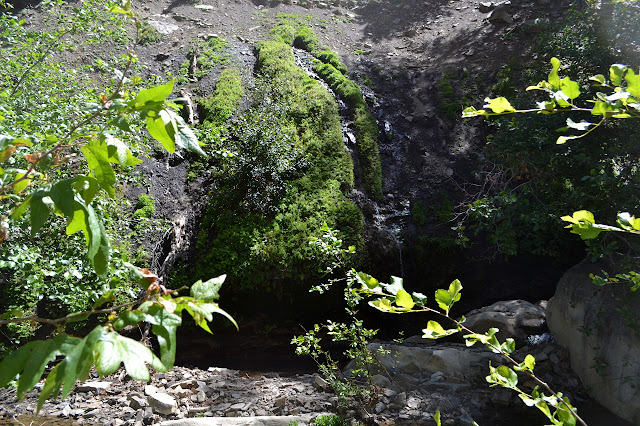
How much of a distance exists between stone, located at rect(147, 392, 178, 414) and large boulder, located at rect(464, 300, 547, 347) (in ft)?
14.8

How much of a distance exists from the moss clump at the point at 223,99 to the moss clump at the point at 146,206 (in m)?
2.27

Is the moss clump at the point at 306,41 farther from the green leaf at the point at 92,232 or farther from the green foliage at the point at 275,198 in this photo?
the green leaf at the point at 92,232

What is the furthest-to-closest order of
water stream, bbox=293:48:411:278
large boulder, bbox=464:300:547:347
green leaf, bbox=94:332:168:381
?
water stream, bbox=293:48:411:278
large boulder, bbox=464:300:547:347
green leaf, bbox=94:332:168:381

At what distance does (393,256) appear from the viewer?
8.14 m

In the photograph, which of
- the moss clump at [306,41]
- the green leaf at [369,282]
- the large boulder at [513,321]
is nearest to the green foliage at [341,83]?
the moss clump at [306,41]

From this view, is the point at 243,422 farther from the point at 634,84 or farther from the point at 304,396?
the point at 634,84

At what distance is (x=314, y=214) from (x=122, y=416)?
14.5 feet

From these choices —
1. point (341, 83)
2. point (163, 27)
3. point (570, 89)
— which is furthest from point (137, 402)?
point (163, 27)

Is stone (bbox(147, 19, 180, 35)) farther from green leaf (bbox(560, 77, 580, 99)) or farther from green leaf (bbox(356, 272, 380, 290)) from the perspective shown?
green leaf (bbox(560, 77, 580, 99))

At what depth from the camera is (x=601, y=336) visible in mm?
5422

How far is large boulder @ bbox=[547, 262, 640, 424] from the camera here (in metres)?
4.93

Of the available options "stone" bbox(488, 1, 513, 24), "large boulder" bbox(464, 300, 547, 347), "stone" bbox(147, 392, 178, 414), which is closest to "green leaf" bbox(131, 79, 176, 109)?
"stone" bbox(147, 392, 178, 414)

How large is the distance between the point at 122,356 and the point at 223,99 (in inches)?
392

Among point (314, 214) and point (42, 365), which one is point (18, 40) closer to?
point (314, 214)
